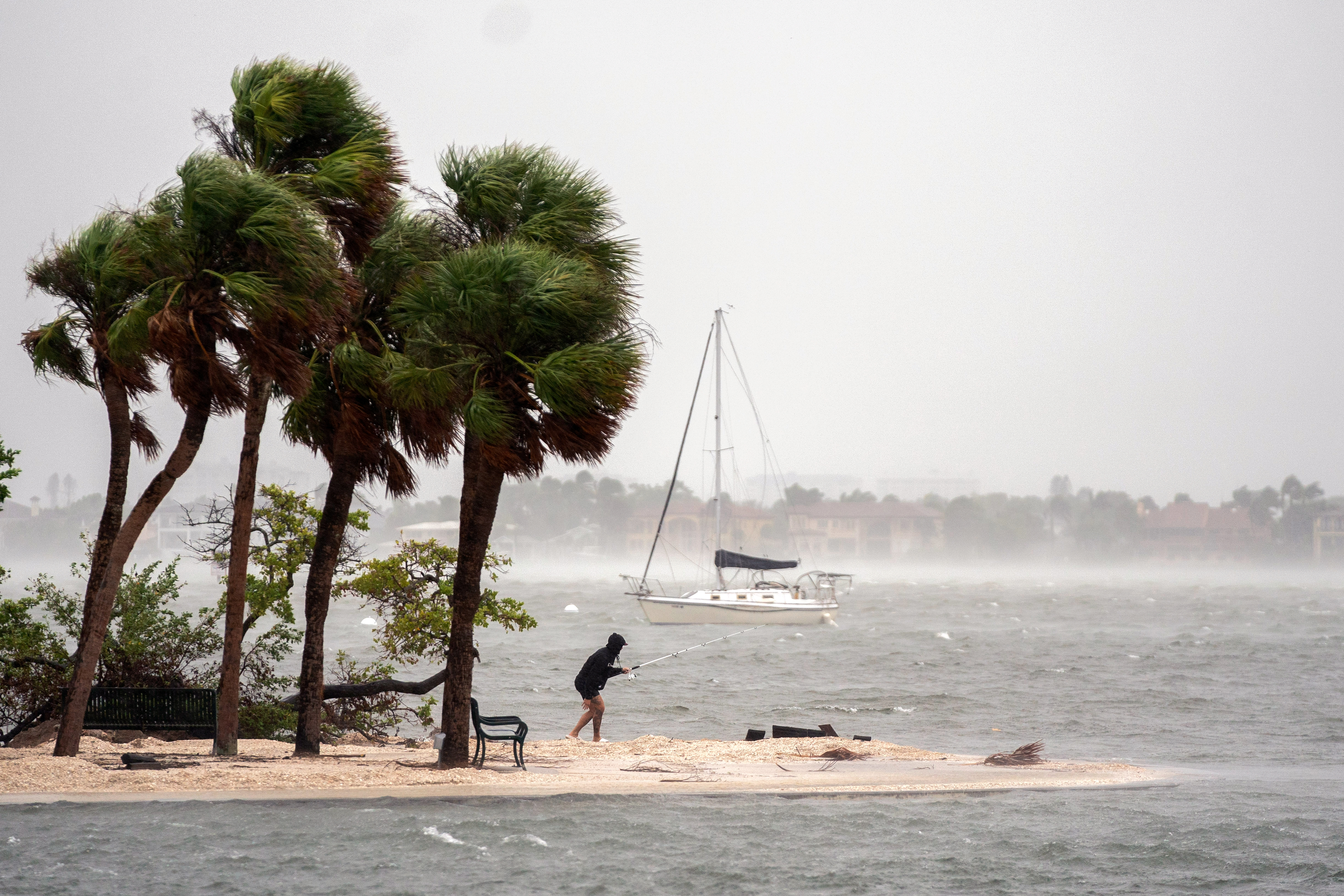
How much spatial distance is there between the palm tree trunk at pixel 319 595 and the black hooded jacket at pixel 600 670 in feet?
14.0

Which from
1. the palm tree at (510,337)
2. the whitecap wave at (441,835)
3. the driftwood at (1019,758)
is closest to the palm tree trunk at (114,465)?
the palm tree at (510,337)

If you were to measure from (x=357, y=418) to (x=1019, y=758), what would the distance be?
1184cm

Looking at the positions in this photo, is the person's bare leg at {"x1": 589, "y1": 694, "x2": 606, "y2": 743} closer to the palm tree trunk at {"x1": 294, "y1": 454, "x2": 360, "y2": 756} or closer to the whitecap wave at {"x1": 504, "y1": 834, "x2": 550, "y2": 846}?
the palm tree trunk at {"x1": 294, "y1": 454, "x2": 360, "y2": 756}

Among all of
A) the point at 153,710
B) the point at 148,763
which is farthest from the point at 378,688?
the point at 148,763

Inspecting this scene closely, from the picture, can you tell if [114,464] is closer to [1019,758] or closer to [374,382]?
[374,382]

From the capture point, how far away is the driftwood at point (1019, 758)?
20188 mm

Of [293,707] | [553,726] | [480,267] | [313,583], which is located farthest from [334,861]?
[553,726]

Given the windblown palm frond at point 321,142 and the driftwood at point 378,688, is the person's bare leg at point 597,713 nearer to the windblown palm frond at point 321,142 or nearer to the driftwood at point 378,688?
the driftwood at point 378,688

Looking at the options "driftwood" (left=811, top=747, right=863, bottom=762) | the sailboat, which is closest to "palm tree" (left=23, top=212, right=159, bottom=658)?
"driftwood" (left=811, top=747, right=863, bottom=762)

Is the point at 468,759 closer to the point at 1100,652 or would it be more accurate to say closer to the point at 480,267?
the point at 480,267

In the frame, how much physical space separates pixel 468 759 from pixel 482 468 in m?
3.92

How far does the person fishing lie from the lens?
799 inches

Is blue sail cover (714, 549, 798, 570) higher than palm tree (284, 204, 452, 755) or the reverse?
the reverse

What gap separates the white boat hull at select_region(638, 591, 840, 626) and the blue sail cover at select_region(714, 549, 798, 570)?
186 centimetres
